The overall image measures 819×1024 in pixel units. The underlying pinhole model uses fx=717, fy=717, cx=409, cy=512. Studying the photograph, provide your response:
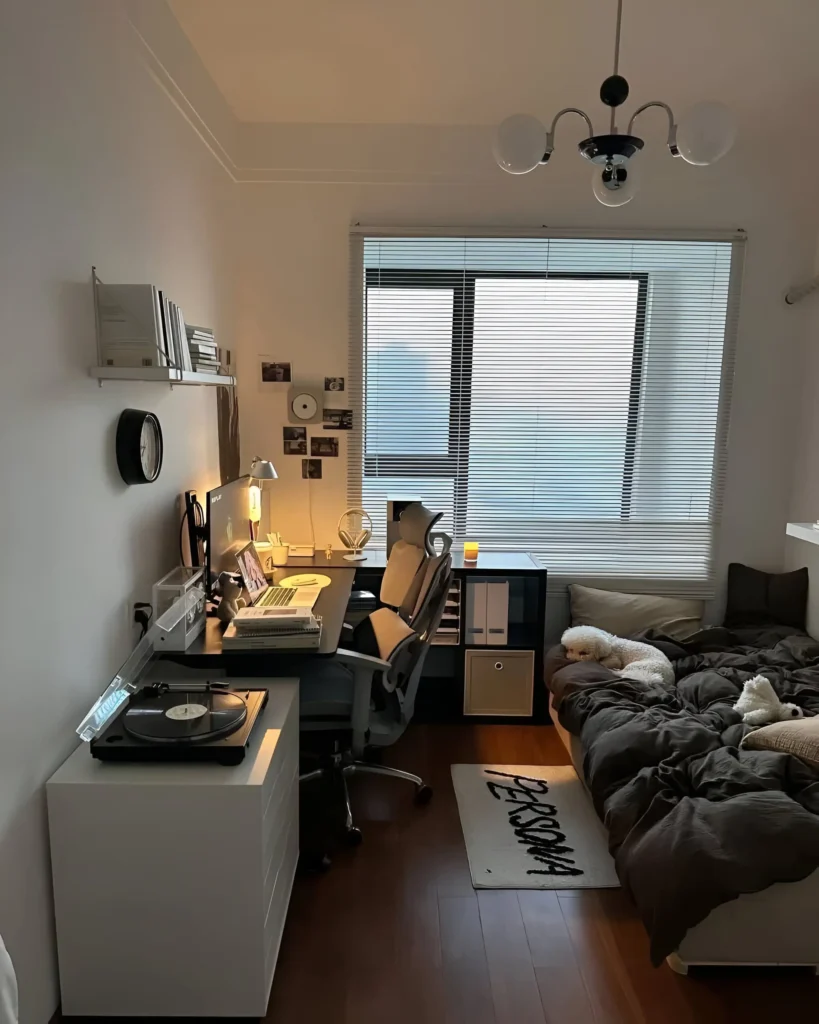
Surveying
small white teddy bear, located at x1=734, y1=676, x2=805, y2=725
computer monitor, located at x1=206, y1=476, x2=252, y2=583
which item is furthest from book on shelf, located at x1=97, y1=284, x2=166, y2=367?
small white teddy bear, located at x1=734, y1=676, x2=805, y2=725

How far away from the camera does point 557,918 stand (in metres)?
2.18

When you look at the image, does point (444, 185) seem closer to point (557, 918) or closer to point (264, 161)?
point (264, 161)

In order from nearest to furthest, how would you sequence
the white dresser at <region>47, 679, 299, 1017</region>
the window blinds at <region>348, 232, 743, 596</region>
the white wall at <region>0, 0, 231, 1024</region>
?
the white wall at <region>0, 0, 231, 1024</region>
the white dresser at <region>47, 679, 299, 1017</region>
the window blinds at <region>348, 232, 743, 596</region>

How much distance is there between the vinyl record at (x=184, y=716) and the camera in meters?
1.79

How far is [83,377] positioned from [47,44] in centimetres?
75

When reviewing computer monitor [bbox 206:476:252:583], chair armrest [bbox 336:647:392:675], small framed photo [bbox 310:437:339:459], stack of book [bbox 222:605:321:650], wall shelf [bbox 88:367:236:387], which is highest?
wall shelf [bbox 88:367:236:387]

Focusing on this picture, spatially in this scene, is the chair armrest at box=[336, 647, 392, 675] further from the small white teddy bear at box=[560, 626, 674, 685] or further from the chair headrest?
the small white teddy bear at box=[560, 626, 674, 685]

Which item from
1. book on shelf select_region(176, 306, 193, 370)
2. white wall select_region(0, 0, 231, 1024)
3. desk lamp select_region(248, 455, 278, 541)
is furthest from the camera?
desk lamp select_region(248, 455, 278, 541)

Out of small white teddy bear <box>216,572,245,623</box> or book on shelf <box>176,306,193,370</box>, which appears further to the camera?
small white teddy bear <box>216,572,245,623</box>

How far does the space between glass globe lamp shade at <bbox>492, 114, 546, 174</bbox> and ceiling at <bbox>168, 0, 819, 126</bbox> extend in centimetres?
69

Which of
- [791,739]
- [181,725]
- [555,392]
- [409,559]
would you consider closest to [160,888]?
[181,725]

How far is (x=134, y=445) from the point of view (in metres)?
2.09

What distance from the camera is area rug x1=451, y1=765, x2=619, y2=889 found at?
2.37m

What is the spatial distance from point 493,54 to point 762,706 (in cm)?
256
